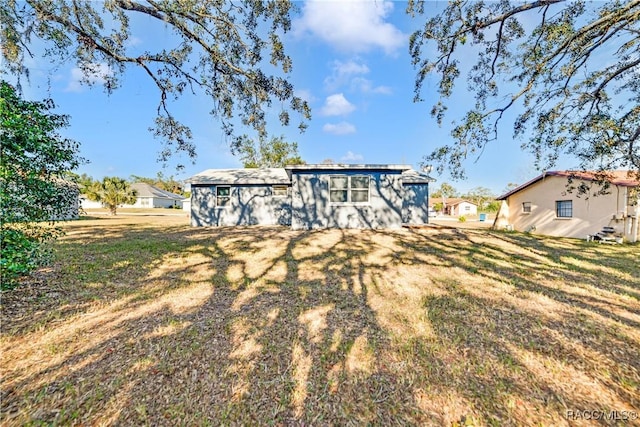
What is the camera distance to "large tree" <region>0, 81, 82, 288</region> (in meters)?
3.23

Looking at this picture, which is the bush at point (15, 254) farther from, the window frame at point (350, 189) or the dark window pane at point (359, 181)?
the dark window pane at point (359, 181)

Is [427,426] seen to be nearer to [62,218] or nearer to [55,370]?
[55,370]

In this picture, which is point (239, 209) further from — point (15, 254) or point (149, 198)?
point (149, 198)

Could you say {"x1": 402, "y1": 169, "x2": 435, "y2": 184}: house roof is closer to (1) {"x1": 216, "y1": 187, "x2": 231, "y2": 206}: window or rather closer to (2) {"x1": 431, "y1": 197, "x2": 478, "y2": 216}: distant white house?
(1) {"x1": 216, "y1": 187, "x2": 231, "y2": 206}: window

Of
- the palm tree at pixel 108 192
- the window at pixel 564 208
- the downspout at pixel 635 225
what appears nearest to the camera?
the downspout at pixel 635 225

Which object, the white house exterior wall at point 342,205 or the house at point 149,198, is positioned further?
the house at point 149,198

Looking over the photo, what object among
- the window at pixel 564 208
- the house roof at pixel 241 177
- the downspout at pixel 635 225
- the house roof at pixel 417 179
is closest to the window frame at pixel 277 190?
the house roof at pixel 241 177

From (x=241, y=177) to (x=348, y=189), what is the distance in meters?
7.14

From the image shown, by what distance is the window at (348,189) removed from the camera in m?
11.8

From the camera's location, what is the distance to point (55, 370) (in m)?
2.45

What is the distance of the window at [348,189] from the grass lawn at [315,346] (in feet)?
21.1

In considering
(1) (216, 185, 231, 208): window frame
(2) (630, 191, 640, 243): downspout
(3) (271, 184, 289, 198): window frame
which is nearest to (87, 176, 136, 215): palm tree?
(1) (216, 185, 231, 208): window frame

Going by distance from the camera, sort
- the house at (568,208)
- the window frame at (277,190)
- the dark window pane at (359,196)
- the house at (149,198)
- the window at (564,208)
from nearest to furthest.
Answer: the house at (568,208) → the dark window pane at (359,196) → the window at (564,208) → the window frame at (277,190) → the house at (149,198)

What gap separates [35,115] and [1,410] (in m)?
3.82
